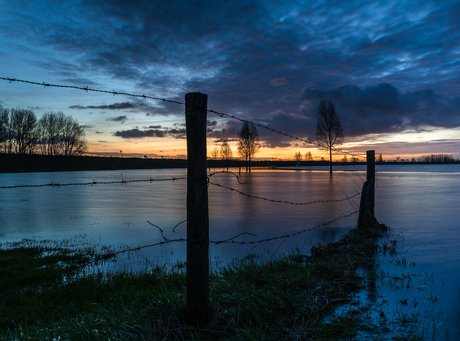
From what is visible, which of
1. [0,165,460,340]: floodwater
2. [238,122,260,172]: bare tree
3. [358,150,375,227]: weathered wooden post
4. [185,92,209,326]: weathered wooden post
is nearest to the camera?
[185,92,209,326]: weathered wooden post

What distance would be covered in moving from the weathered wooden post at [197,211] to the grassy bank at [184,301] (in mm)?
229

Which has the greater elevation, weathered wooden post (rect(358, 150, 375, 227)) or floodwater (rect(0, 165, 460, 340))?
weathered wooden post (rect(358, 150, 375, 227))

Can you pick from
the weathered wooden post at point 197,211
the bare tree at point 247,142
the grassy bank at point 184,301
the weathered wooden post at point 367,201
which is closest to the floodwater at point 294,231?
the grassy bank at point 184,301

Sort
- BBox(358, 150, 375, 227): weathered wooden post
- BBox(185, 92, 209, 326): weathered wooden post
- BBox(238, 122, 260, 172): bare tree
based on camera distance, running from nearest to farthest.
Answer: BBox(185, 92, 209, 326): weathered wooden post → BBox(358, 150, 375, 227): weathered wooden post → BBox(238, 122, 260, 172): bare tree

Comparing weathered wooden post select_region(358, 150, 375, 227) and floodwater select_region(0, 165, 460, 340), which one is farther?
weathered wooden post select_region(358, 150, 375, 227)

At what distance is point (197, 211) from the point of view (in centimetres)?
305

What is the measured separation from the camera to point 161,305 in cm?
343

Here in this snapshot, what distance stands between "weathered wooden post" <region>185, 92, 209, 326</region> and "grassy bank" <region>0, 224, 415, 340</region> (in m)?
0.23

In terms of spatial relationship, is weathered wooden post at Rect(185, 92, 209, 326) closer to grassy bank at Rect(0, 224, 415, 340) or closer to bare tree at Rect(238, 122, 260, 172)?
grassy bank at Rect(0, 224, 415, 340)

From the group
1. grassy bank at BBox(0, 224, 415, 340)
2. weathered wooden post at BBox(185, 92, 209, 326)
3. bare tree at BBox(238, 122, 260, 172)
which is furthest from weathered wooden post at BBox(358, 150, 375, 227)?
bare tree at BBox(238, 122, 260, 172)

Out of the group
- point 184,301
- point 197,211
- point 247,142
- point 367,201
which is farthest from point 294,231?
point 247,142

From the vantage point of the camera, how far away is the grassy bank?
10.1 ft

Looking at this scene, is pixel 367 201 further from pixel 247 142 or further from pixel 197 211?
pixel 247 142

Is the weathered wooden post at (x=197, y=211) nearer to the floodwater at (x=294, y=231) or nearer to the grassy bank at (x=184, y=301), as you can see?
the grassy bank at (x=184, y=301)
